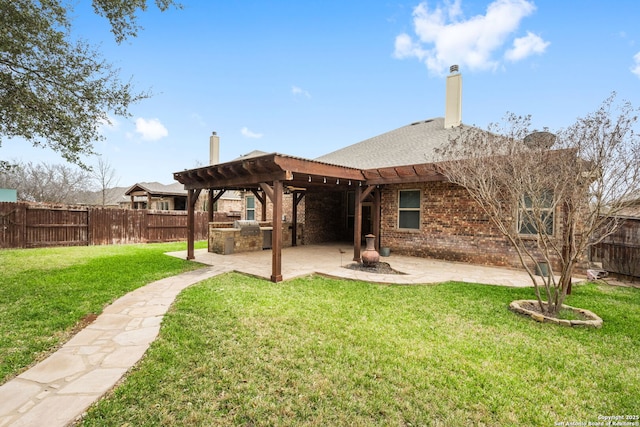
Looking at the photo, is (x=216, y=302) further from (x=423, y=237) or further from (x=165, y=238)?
(x=165, y=238)

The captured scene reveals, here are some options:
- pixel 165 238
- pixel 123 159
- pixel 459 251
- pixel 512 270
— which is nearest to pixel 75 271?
pixel 165 238

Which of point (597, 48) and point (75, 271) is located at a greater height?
point (597, 48)

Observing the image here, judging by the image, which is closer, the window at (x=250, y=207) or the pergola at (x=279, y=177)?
the pergola at (x=279, y=177)

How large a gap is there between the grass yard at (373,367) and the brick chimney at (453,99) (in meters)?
7.96

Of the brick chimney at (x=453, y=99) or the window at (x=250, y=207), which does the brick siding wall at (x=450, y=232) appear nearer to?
the brick chimney at (x=453, y=99)

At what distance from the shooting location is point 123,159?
86.6 ft

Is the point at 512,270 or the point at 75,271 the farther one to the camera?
the point at 512,270

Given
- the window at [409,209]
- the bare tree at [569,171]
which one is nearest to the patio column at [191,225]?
the window at [409,209]

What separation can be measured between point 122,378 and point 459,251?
8209 millimetres

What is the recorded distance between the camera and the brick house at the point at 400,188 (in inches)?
257

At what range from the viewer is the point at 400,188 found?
967cm

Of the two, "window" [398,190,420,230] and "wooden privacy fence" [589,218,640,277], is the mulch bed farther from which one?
"wooden privacy fence" [589,218,640,277]

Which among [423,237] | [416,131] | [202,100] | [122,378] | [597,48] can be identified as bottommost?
[122,378]

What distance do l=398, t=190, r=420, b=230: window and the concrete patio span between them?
105 cm
